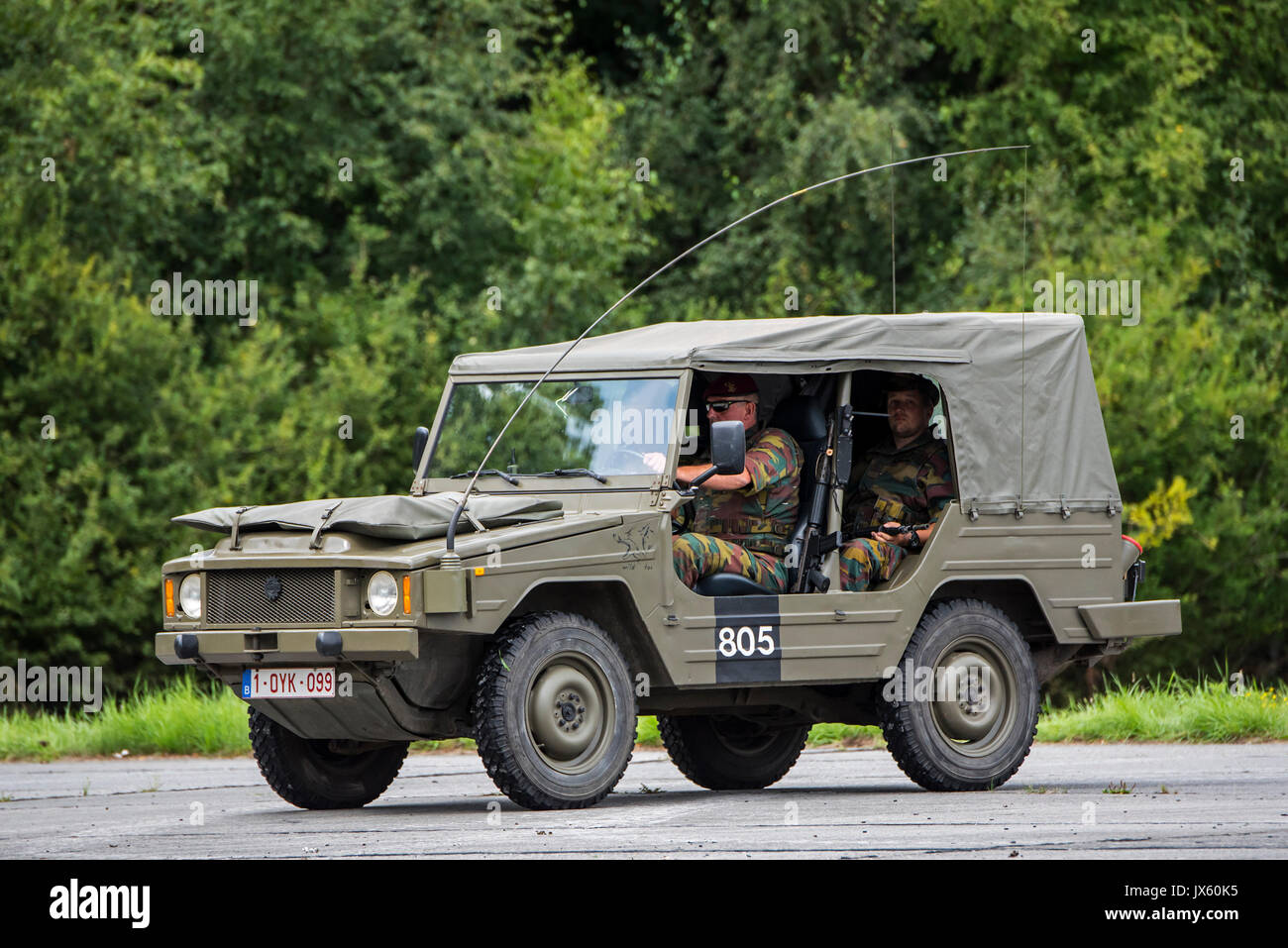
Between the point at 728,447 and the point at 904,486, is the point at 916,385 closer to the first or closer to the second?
the point at 904,486

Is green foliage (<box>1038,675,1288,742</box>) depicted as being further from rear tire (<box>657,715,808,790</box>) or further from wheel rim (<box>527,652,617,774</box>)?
wheel rim (<box>527,652,617,774</box>)

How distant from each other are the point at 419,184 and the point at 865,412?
19118 mm

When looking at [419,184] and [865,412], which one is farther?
[419,184]

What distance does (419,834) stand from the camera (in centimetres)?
930

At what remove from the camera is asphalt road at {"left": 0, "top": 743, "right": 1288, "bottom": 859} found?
28.0ft

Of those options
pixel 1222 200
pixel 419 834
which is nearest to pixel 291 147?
pixel 1222 200

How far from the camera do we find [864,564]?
11539 millimetres

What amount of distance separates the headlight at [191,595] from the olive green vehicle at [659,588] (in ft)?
0.04

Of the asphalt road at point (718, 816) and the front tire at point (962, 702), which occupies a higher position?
the front tire at point (962, 702)

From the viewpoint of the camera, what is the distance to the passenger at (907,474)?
39.8ft

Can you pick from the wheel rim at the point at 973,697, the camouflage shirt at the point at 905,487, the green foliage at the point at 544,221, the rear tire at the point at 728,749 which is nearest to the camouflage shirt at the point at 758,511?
the camouflage shirt at the point at 905,487

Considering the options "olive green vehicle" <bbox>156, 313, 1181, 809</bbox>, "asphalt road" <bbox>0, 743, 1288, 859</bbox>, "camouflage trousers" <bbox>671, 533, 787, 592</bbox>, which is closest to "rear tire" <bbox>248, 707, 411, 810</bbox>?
"olive green vehicle" <bbox>156, 313, 1181, 809</bbox>

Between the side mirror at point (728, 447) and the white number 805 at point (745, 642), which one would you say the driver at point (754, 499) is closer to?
the white number 805 at point (745, 642)
